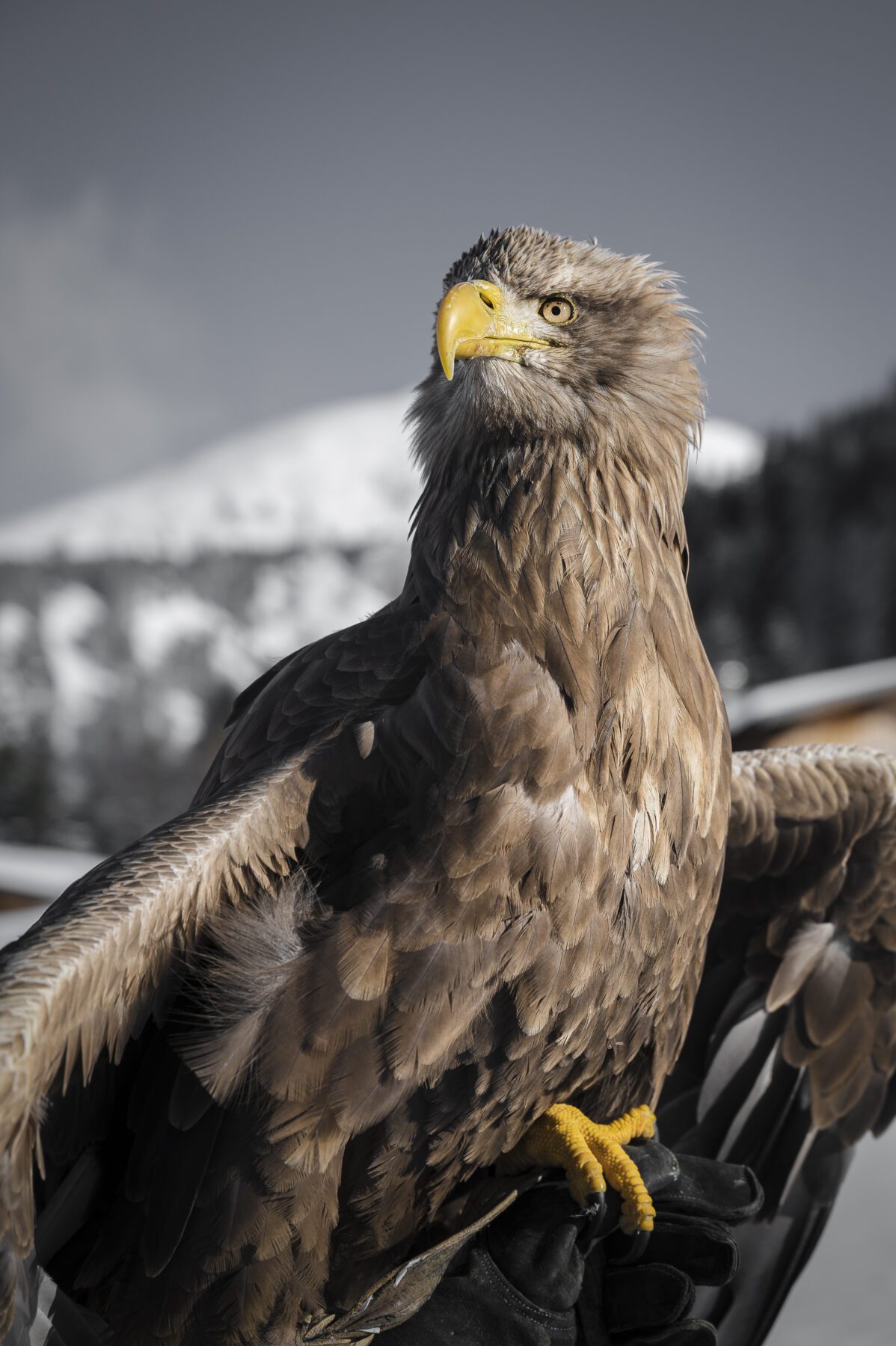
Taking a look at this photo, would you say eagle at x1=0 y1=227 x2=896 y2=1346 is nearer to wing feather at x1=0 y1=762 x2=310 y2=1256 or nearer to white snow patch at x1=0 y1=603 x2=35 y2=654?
wing feather at x1=0 y1=762 x2=310 y2=1256

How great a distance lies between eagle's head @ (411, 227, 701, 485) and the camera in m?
1.96

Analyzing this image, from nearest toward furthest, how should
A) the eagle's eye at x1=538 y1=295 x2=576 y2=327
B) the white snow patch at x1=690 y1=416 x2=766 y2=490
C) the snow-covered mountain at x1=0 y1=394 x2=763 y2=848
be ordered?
the eagle's eye at x1=538 y1=295 x2=576 y2=327, the snow-covered mountain at x1=0 y1=394 x2=763 y2=848, the white snow patch at x1=690 y1=416 x2=766 y2=490

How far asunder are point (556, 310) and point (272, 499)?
1075cm

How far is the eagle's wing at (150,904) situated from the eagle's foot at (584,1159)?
0.76m

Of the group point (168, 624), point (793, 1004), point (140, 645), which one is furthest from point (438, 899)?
point (168, 624)

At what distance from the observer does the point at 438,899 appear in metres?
1.78

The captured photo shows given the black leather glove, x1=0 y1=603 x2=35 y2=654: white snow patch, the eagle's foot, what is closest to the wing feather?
the eagle's foot

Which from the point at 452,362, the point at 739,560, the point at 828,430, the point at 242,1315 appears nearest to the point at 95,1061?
the point at 242,1315

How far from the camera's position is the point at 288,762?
190 centimetres

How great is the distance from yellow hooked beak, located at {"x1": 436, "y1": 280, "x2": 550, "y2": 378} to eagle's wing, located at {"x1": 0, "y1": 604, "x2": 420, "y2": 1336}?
487mm

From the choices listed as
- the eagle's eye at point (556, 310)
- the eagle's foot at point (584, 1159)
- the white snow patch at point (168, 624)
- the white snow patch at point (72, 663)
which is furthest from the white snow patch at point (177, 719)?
the eagle's eye at point (556, 310)

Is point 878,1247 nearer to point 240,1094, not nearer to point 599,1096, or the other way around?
point 599,1096

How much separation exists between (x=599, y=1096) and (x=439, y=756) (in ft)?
2.82

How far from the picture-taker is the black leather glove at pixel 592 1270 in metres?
2.15
